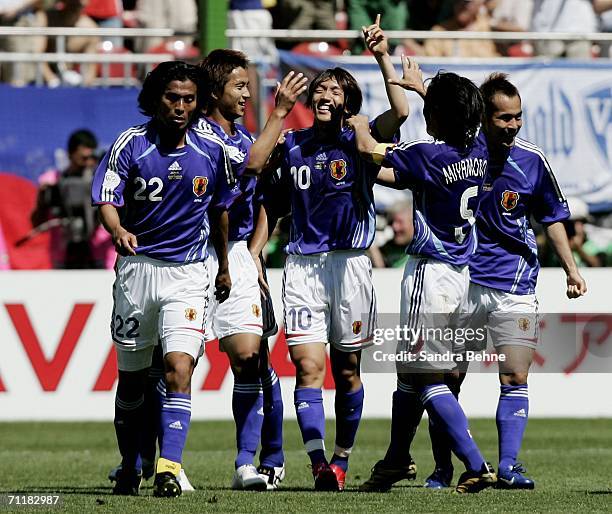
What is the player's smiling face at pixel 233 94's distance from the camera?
9.00 m

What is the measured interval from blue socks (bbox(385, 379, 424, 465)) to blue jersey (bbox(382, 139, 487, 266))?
34.8 inches

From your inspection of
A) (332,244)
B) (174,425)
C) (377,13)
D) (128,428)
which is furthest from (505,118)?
(377,13)

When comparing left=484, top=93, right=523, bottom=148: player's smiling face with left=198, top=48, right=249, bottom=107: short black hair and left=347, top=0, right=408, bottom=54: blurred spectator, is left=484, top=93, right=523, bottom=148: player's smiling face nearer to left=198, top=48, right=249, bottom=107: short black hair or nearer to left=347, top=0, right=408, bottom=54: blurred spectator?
left=198, top=48, right=249, bottom=107: short black hair

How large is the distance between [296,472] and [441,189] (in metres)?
2.92

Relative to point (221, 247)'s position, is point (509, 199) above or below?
above

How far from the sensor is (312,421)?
8.59 meters

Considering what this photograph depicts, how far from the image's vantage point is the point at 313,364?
870cm

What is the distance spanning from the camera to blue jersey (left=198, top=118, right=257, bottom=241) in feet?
28.5

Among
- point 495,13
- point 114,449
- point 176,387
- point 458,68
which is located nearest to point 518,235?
point 176,387

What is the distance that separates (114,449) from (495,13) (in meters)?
8.09

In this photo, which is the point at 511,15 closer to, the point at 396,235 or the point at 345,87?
the point at 396,235

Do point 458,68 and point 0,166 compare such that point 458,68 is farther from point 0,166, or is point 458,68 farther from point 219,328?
point 219,328

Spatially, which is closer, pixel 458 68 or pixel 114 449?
pixel 114 449

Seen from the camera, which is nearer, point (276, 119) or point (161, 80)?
point (161, 80)
